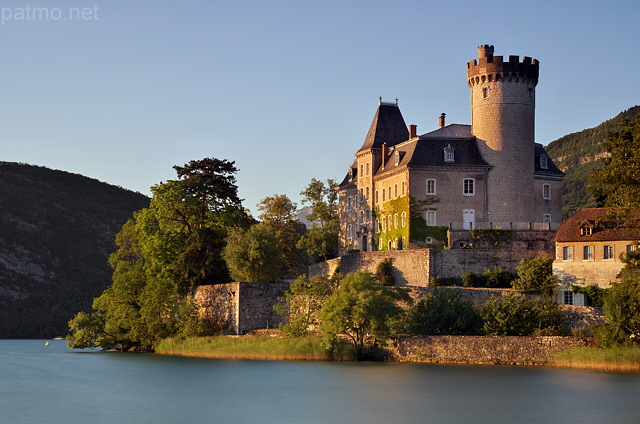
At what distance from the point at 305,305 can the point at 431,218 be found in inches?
581

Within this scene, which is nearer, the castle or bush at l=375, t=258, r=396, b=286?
bush at l=375, t=258, r=396, b=286

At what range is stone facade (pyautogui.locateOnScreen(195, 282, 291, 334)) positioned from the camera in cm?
6003

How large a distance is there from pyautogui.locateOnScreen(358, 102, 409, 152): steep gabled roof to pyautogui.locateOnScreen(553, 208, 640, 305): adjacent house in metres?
22.1

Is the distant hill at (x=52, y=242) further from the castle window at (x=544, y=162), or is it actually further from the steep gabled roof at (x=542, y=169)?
the castle window at (x=544, y=162)

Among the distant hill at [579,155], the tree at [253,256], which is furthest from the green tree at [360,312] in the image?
the distant hill at [579,155]

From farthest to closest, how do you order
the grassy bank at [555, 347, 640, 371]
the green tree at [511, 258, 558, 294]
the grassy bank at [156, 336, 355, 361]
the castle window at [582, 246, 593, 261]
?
the green tree at [511, 258, 558, 294]
the castle window at [582, 246, 593, 261]
the grassy bank at [156, 336, 355, 361]
the grassy bank at [555, 347, 640, 371]

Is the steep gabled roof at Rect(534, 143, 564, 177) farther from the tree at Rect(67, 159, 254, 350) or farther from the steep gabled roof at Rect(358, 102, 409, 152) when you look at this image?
the tree at Rect(67, 159, 254, 350)

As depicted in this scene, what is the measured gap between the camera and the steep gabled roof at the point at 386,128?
254 feet

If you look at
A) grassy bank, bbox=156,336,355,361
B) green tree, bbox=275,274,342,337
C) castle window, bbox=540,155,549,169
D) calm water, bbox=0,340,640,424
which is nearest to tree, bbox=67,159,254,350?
grassy bank, bbox=156,336,355,361

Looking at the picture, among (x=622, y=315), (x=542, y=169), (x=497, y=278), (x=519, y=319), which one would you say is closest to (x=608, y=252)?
(x=497, y=278)

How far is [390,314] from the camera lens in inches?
2031

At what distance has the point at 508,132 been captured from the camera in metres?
67.9

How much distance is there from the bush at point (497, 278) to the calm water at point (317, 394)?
11688mm

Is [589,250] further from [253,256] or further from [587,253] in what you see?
[253,256]
